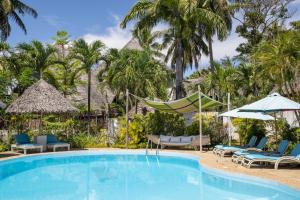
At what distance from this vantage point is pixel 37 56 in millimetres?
23141

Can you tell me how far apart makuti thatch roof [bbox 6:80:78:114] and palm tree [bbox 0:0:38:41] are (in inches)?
230

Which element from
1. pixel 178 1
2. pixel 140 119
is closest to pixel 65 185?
pixel 140 119

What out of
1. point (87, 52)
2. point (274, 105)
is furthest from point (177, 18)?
point (274, 105)

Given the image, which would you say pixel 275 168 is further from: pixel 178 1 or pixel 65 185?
pixel 178 1

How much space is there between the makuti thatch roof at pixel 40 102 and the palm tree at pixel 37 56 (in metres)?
6.82

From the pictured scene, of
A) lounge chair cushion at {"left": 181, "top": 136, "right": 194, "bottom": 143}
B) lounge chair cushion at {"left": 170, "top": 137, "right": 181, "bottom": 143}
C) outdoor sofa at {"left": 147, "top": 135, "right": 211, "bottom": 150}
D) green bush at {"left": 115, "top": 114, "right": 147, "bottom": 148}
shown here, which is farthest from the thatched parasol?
lounge chair cushion at {"left": 181, "top": 136, "right": 194, "bottom": 143}

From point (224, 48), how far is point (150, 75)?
13.9 meters

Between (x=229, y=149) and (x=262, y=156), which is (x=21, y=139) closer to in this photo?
(x=229, y=149)

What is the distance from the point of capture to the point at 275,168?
30.9 feet

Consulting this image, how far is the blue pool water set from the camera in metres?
7.71

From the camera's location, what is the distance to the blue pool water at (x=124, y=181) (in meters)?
7.71

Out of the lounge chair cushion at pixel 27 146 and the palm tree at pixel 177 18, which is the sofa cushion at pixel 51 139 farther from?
the palm tree at pixel 177 18

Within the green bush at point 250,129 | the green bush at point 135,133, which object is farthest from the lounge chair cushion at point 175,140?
the green bush at point 250,129

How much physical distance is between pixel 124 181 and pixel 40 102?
786 cm
